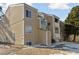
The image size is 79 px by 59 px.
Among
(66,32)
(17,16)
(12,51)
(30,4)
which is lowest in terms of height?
(12,51)

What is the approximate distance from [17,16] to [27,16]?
5.9 inches

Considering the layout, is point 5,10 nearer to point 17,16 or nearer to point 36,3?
point 17,16

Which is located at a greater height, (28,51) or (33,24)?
(33,24)

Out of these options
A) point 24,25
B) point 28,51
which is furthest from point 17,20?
point 28,51

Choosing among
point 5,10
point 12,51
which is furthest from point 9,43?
point 5,10

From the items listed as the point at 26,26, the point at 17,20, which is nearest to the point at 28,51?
the point at 26,26

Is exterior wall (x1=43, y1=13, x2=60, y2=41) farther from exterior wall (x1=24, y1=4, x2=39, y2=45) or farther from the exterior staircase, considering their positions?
the exterior staircase

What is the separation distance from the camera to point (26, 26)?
2.88 m

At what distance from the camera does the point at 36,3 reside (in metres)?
2.93

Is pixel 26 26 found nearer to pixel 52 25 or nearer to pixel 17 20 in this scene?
pixel 17 20

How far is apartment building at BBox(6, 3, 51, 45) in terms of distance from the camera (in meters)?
2.87

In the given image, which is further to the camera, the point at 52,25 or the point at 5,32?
the point at 52,25

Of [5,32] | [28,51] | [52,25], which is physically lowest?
[28,51]

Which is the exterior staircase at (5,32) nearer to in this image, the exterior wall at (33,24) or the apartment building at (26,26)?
the apartment building at (26,26)
